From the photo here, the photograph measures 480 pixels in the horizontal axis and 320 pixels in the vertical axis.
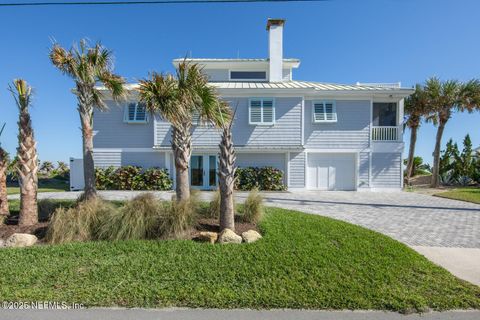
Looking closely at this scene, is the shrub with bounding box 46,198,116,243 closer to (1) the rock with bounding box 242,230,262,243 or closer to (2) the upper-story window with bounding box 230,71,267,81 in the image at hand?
(1) the rock with bounding box 242,230,262,243

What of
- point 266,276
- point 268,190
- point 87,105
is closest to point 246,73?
point 268,190

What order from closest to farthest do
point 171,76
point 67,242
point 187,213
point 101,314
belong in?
1. point 101,314
2. point 67,242
3. point 187,213
4. point 171,76

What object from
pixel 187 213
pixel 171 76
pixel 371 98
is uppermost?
pixel 371 98

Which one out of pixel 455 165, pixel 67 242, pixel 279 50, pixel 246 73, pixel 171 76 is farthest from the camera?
pixel 455 165

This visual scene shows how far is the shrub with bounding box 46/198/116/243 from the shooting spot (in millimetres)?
4934

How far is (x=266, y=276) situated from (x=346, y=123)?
1351 cm

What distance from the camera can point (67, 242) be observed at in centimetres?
484

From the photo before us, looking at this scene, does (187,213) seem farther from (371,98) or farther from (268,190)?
(371,98)

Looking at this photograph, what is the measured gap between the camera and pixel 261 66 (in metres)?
17.6

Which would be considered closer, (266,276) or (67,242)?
(266,276)

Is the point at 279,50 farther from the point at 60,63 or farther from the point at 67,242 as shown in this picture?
the point at 67,242

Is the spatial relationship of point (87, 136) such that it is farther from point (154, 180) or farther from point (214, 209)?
point (154, 180)

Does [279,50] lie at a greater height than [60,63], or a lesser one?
greater

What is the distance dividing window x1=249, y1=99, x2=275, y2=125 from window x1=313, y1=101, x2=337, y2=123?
9.16 ft
